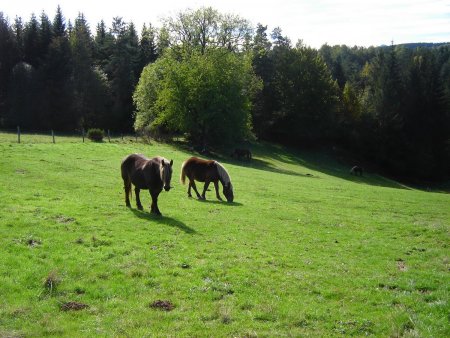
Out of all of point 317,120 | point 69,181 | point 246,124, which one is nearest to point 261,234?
point 69,181

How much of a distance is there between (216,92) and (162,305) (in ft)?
148

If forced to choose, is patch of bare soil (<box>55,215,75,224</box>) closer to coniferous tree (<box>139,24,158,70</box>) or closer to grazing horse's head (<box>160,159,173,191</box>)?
grazing horse's head (<box>160,159,173,191</box>)

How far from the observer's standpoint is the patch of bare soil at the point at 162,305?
8.50m

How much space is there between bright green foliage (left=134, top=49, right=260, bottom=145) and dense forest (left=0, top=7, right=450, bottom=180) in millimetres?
135

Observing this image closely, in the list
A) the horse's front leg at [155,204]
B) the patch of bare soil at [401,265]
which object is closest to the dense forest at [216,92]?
the horse's front leg at [155,204]

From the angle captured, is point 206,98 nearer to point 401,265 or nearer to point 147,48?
point 147,48

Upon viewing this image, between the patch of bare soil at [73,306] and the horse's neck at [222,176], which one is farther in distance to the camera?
the horse's neck at [222,176]

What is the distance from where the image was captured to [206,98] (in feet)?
172

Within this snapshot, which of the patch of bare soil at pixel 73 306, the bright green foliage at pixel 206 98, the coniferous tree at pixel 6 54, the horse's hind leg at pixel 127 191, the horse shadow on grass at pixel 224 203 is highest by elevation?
the coniferous tree at pixel 6 54

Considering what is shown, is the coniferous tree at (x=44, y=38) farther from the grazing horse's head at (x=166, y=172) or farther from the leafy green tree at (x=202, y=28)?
the grazing horse's head at (x=166, y=172)

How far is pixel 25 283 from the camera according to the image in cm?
912

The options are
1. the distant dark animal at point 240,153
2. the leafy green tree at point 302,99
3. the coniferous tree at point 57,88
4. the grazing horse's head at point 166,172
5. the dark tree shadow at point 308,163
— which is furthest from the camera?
the leafy green tree at point 302,99

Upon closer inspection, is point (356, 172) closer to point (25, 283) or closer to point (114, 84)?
point (114, 84)

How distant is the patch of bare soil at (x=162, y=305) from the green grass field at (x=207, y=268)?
0.36 feet
